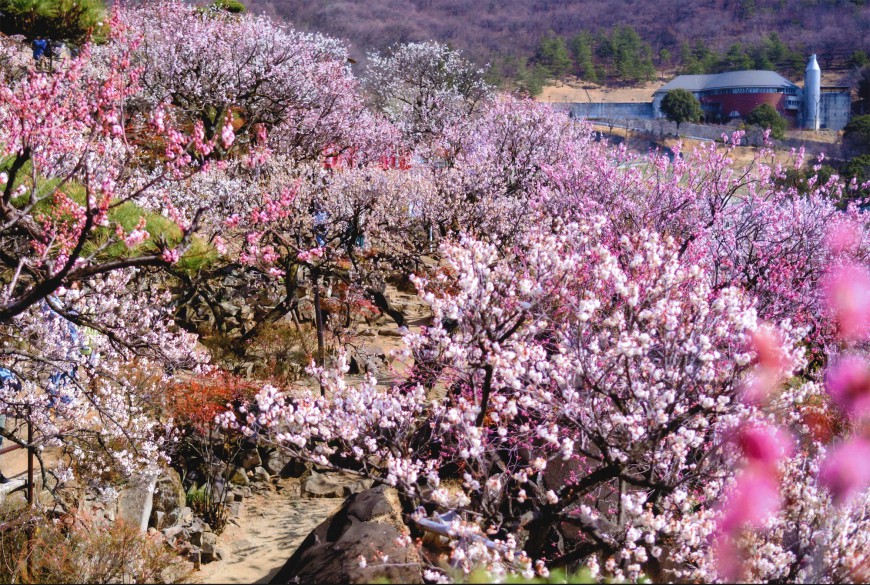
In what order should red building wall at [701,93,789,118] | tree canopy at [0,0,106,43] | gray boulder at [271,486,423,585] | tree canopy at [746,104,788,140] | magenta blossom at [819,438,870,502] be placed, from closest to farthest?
gray boulder at [271,486,423,585], magenta blossom at [819,438,870,502], tree canopy at [0,0,106,43], tree canopy at [746,104,788,140], red building wall at [701,93,789,118]

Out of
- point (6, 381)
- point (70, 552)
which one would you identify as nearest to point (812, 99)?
point (6, 381)

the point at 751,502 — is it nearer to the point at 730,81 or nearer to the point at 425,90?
the point at 425,90

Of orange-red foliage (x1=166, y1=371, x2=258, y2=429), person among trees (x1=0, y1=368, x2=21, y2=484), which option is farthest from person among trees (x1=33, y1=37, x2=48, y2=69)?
person among trees (x1=0, y1=368, x2=21, y2=484)

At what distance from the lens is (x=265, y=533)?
9430 mm

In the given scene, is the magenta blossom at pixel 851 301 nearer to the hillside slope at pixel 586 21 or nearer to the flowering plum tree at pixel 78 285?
the flowering plum tree at pixel 78 285

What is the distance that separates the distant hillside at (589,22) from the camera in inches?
3868

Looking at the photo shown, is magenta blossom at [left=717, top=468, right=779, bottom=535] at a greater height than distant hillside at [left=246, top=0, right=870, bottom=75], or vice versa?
distant hillside at [left=246, top=0, right=870, bottom=75]

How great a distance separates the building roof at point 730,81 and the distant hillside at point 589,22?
67.3 ft

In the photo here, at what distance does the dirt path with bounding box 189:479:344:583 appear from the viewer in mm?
8359

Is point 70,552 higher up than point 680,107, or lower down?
lower down

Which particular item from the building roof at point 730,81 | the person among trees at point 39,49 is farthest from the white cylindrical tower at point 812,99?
the person among trees at point 39,49

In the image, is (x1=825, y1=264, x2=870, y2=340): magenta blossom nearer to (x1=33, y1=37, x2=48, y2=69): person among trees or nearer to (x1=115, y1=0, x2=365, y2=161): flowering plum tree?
(x1=115, y1=0, x2=365, y2=161): flowering plum tree

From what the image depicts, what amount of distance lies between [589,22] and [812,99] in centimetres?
5713

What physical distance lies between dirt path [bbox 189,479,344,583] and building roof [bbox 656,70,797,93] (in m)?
83.7
